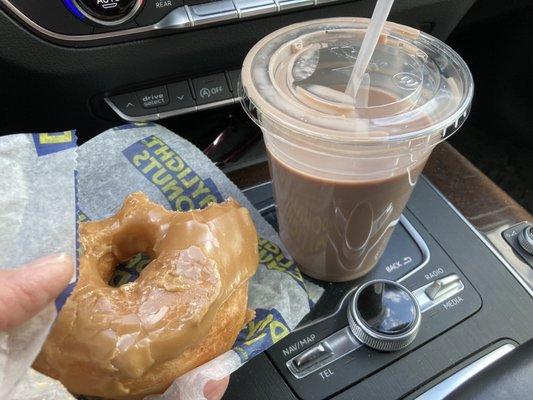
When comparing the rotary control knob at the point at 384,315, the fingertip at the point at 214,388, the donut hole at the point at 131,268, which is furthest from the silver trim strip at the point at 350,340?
the donut hole at the point at 131,268

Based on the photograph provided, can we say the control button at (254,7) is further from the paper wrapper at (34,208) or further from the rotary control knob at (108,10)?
the paper wrapper at (34,208)

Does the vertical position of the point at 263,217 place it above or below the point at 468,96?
below

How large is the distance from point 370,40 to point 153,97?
35 cm

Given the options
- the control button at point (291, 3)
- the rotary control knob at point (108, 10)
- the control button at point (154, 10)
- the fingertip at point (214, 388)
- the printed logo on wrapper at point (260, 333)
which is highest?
the rotary control knob at point (108, 10)

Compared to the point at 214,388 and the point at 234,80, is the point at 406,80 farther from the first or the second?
the point at 214,388

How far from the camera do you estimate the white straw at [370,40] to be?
576 mm

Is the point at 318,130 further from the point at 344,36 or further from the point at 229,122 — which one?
the point at 229,122

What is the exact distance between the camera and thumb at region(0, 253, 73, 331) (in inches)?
16.7

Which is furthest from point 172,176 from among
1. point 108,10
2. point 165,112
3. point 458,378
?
point 458,378

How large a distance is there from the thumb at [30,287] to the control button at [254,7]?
18.0 inches

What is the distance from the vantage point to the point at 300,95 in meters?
0.64

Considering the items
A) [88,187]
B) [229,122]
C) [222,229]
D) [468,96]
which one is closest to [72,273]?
[222,229]

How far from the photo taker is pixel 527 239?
2.75 ft

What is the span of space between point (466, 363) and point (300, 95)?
14.9 inches
